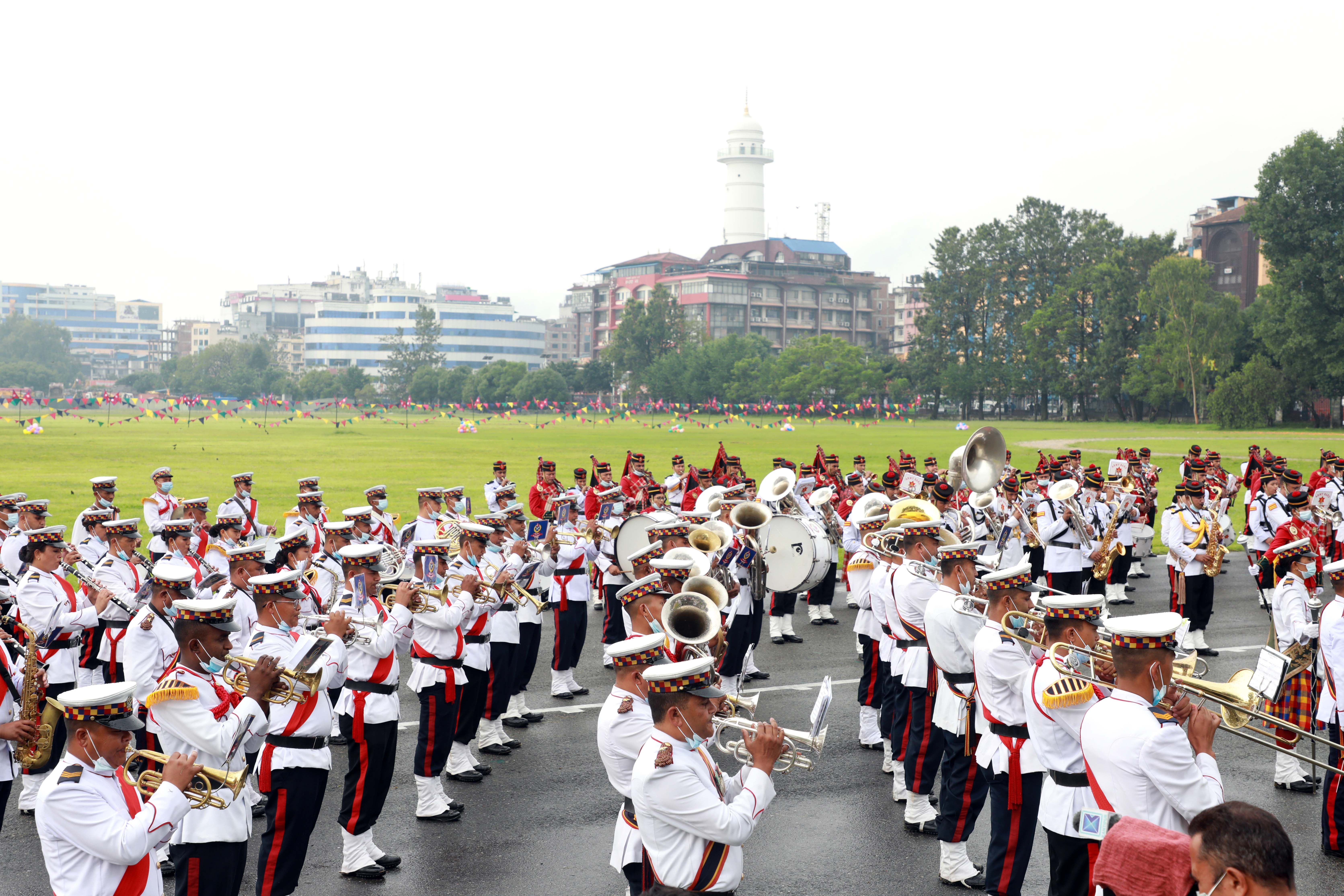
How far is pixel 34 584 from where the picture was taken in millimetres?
8688

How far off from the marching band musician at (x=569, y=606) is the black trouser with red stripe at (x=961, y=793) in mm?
5609

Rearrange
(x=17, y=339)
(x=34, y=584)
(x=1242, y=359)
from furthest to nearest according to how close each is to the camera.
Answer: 1. (x=17, y=339)
2. (x=1242, y=359)
3. (x=34, y=584)

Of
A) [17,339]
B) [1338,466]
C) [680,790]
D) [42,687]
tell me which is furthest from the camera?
[17,339]

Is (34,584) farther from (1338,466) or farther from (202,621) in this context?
(1338,466)

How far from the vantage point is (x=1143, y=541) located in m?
22.2

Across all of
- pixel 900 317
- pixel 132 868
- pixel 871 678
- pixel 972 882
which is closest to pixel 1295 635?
pixel 871 678

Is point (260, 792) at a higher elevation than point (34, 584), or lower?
lower

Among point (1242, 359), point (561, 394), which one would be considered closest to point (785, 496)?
point (1242, 359)

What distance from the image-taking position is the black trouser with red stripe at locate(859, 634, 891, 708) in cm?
1012

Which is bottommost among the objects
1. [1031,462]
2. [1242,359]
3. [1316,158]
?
[1031,462]

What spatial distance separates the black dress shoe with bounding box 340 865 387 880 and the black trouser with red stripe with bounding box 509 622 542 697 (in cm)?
348

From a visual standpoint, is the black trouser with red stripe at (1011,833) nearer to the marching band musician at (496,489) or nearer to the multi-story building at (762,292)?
the marching band musician at (496,489)

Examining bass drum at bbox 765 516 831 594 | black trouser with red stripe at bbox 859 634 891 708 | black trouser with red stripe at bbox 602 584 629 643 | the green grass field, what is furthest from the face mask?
the green grass field

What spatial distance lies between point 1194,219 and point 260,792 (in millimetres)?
127040
